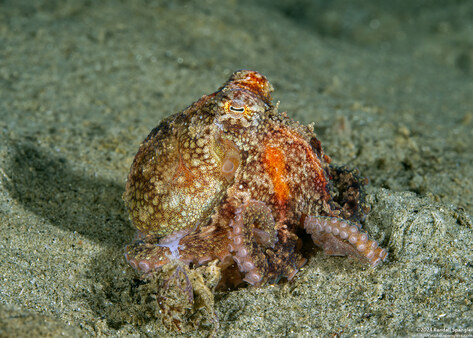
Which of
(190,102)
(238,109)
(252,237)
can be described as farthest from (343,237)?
(190,102)

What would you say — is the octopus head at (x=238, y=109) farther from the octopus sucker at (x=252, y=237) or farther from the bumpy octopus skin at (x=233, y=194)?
the octopus sucker at (x=252, y=237)

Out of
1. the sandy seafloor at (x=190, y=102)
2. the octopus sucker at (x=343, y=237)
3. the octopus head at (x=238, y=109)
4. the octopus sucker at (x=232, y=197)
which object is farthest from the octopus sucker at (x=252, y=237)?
the octopus head at (x=238, y=109)

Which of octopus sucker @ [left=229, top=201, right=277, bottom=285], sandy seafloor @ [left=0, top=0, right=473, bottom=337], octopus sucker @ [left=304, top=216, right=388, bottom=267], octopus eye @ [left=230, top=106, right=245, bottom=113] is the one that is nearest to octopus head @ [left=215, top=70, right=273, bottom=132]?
octopus eye @ [left=230, top=106, right=245, bottom=113]

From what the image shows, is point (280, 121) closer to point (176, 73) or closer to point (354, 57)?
point (176, 73)

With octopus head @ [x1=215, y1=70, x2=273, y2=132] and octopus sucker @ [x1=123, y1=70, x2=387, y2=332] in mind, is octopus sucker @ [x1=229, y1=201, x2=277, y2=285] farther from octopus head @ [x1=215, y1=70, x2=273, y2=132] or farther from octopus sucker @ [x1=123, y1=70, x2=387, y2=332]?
octopus head @ [x1=215, y1=70, x2=273, y2=132]

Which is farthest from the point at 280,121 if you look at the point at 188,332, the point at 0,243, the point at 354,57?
the point at 354,57

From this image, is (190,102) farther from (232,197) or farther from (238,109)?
(232,197)
